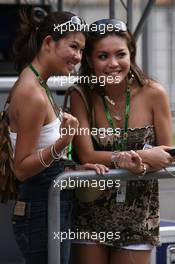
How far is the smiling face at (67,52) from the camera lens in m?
2.58

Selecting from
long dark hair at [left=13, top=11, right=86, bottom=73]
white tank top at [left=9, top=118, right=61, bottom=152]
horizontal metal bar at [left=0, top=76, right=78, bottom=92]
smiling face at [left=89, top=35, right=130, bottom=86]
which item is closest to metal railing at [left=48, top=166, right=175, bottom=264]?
white tank top at [left=9, top=118, right=61, bottom=152]

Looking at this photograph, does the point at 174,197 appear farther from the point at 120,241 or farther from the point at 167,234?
the point at 120,241

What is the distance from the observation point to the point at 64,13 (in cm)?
265

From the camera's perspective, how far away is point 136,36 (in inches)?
235

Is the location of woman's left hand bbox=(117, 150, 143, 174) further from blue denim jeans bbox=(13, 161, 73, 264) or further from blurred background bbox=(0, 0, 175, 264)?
blurred background bbox=(0, 0, 175, 264)

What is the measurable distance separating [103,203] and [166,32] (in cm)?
987

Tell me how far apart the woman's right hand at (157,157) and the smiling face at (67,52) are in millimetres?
387

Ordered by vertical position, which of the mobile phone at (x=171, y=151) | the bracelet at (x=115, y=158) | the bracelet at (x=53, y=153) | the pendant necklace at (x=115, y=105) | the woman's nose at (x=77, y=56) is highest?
the woman's nose at (x=77, y=56)

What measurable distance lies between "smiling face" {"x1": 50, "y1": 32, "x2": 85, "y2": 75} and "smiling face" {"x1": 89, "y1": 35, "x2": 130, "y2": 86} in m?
0.10

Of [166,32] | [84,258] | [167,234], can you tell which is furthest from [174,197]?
[166,32]

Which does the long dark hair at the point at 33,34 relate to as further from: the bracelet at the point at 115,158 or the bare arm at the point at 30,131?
the bracelet at the point at 115,158

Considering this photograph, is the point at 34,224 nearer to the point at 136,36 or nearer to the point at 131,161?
the point at 131,161

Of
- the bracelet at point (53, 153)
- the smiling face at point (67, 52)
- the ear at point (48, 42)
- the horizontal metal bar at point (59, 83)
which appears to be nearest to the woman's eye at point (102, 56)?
the smiling face at point (67, 52)

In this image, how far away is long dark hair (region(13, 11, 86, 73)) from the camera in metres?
2.60
